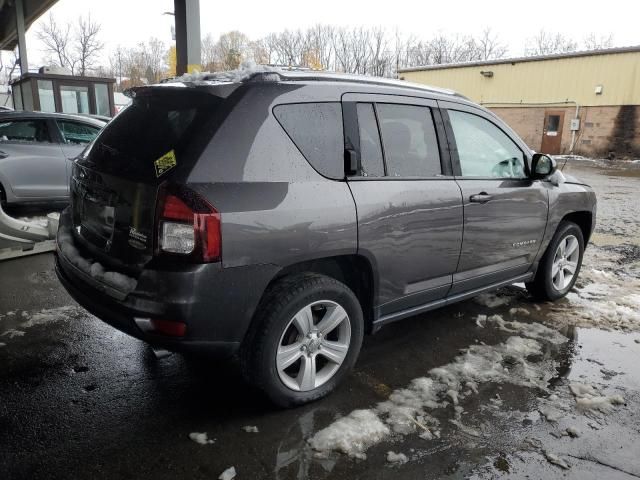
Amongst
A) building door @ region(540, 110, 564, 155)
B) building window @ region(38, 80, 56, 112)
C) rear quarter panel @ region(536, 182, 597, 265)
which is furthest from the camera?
building door @ region(540, 110, 564, 155)

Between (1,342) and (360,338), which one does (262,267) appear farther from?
(1,342)

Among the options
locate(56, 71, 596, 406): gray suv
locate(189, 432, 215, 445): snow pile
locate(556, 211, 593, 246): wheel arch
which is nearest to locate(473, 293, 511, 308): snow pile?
locate(556, 211, 593, 246): wheel arch

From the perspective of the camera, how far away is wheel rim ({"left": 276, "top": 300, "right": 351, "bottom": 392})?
2.79m

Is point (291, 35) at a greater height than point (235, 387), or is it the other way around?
point (291, 35)

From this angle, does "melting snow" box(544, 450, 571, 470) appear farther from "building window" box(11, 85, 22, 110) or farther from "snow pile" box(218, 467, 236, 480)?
"building window" box(11, 85, 22, 110)

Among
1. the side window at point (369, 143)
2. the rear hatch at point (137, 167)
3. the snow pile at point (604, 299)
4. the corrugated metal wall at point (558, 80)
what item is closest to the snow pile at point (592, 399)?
the snow pile at point (604, 299)

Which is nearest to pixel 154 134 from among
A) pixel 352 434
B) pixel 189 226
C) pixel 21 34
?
pixel 189 226

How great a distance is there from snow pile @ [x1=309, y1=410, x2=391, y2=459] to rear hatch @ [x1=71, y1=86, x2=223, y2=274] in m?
1.29

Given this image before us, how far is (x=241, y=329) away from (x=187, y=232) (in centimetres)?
57

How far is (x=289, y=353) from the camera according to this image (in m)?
2.79

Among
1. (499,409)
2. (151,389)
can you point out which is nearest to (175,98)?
(151,389)

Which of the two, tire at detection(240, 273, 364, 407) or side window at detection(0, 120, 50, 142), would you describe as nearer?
tire at detection(240, 273, 364, 407)

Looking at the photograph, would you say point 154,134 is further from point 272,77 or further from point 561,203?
point 561,203

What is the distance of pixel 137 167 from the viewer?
2.62 meters
